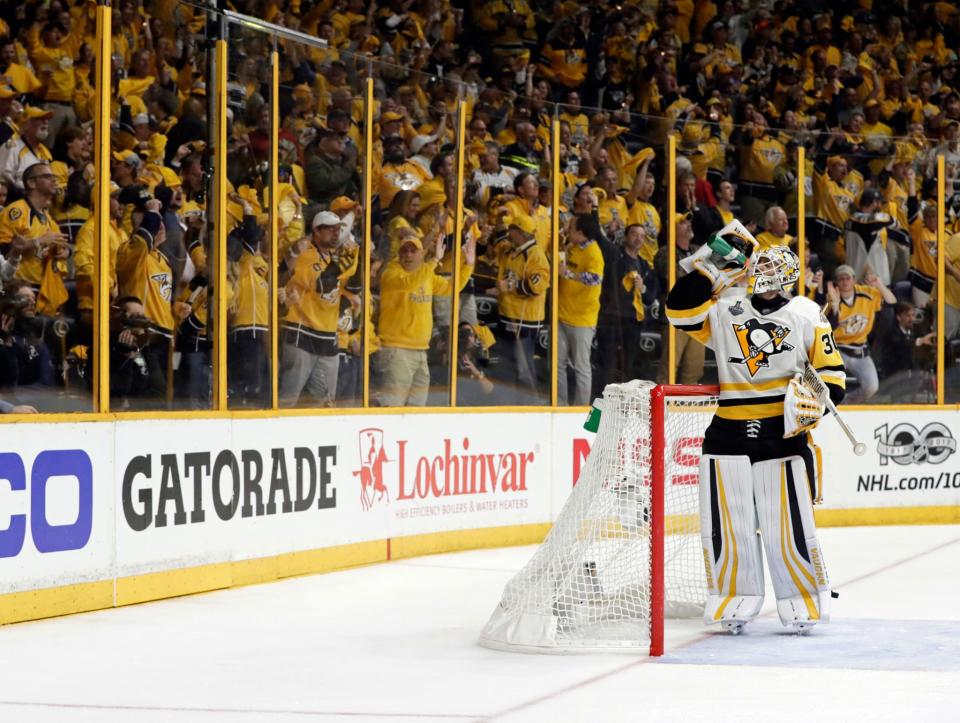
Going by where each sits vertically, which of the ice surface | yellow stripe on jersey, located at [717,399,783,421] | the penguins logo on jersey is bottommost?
the ice surface

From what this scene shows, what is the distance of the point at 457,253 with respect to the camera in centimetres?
926

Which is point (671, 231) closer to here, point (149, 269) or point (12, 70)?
point (149, 269)

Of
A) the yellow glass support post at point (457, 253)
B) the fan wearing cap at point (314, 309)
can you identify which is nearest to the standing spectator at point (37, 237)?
the fan wearing cap at point (314, 309)

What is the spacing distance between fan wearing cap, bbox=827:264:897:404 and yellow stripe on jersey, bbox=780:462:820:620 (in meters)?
5.29

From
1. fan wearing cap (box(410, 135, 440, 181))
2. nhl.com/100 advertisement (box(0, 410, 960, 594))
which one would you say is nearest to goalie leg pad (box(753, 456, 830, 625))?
nhl.com/100 advertisement (box(0, 410, 960, 594))

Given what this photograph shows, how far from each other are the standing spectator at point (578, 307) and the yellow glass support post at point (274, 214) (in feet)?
8.75

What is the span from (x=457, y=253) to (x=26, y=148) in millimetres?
3431

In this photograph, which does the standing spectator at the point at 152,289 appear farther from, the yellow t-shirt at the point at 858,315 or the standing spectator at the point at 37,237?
the yellow t-shirt at the point at 858,315

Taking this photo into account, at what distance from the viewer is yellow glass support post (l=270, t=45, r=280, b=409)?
7.84m

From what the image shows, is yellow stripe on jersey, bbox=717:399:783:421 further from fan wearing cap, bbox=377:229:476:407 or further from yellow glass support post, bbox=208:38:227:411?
fan wearing cap, bbox=377:229:476:407

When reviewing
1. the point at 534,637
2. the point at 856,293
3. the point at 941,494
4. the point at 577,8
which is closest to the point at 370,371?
the point at 534,637

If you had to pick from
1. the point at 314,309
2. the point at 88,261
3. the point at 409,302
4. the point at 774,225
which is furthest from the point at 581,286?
the point at 88,261

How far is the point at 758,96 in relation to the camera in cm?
1416

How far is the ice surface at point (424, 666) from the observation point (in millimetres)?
4398
